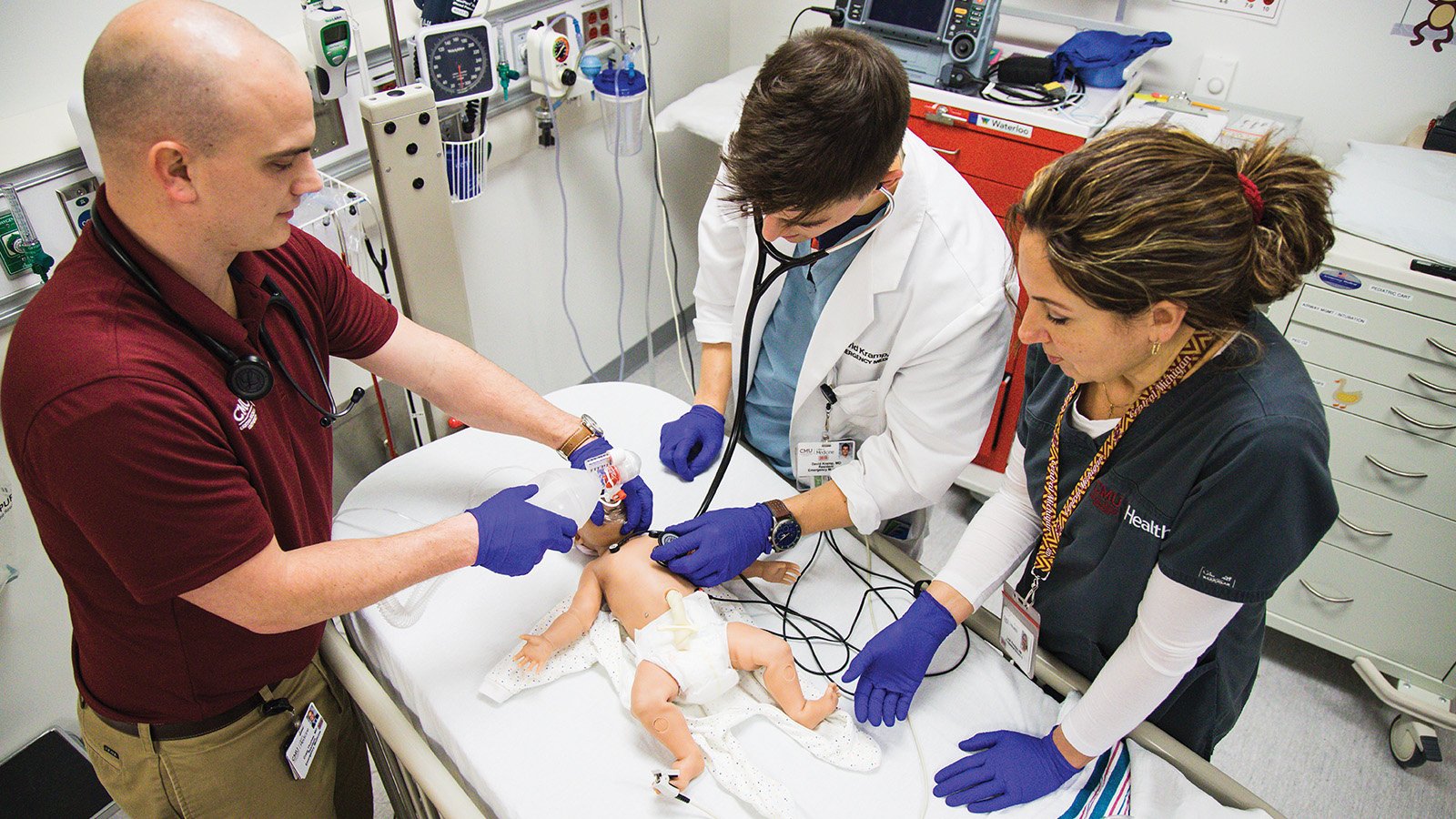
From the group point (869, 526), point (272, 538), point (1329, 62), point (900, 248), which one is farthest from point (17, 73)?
point (1329, 62)

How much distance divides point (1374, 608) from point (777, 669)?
1.68m

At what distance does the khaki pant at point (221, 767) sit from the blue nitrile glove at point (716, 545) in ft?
1.85

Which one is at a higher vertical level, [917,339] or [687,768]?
[917,339]

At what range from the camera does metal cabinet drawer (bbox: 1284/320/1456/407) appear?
1838 millimetres

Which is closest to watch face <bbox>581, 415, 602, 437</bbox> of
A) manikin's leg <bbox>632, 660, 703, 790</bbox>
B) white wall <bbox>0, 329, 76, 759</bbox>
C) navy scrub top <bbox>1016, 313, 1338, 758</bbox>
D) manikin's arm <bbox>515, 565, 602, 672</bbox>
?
manikin's arm <bbox>515, 565, 602, 672</bbox>

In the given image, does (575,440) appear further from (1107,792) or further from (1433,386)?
(1433,386)

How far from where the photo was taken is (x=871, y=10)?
A: 7.54 feet

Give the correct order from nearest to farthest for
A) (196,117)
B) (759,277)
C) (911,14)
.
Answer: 1. (196,117)
2. (759,277)
3. (911,14)

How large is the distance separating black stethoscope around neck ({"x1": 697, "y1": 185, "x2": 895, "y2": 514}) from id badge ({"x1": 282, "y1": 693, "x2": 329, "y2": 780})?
0.64 meters

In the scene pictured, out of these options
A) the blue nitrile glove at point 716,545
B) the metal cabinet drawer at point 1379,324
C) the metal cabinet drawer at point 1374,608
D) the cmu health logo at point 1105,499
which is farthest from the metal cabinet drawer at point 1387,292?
the blue nitrile glove at point 716,545

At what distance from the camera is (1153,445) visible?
105 cm

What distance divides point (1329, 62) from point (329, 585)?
2531 millimetres

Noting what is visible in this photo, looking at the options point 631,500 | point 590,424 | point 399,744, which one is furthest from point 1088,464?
point 399,744

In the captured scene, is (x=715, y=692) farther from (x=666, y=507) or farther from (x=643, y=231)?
(x=643, y=231)
